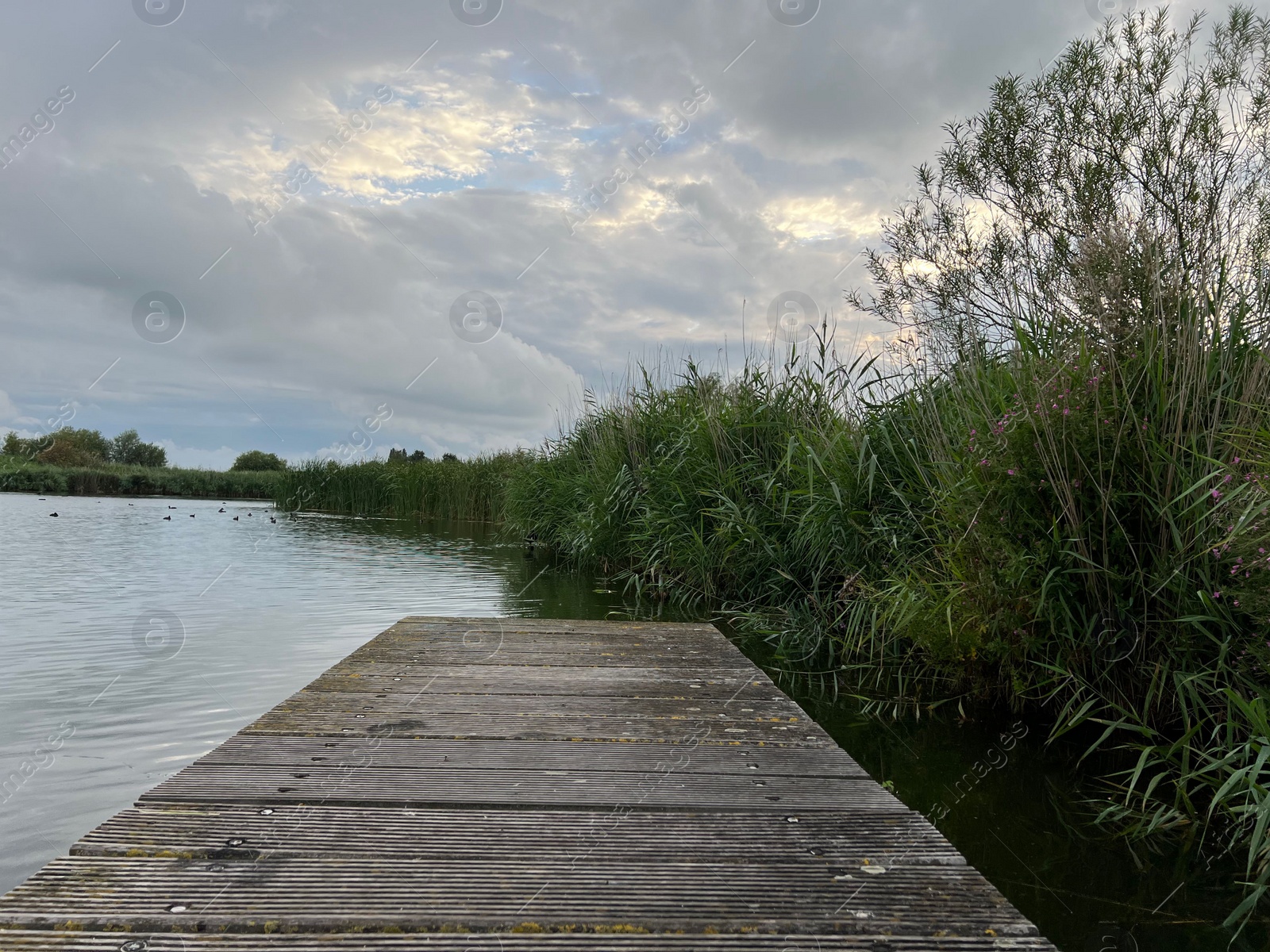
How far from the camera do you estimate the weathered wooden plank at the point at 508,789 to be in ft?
5.54

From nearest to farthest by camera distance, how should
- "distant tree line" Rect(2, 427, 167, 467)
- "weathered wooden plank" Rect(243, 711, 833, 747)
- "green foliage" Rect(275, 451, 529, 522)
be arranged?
"weathered wooden plank" Rect(243, 711, 833, 747) < "green foliage" Rect(275, 451, 529, 522) < "distant tree line" Rect(2, 427, 167, 467)

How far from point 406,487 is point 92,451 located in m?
21.1

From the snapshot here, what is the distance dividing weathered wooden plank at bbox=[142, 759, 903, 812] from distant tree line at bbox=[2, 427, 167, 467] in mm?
28037

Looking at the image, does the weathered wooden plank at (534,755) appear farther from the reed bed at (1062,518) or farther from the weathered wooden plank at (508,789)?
the reed bed at (1062,518)

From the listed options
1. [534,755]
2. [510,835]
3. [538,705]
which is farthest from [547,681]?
[510,835]

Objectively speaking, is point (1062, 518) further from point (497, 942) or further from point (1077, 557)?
point (497, 942)

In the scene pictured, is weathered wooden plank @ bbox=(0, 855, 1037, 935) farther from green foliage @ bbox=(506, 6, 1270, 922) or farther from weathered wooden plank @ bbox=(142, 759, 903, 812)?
green foliage @ bbox=(506, 6, 1270, 922)

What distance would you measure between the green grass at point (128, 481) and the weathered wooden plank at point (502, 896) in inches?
1228

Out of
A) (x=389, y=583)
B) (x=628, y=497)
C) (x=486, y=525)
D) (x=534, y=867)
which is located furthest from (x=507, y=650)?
(x=486, y=525)

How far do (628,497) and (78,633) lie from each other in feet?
14.4

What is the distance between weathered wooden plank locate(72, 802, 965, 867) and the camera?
143cm

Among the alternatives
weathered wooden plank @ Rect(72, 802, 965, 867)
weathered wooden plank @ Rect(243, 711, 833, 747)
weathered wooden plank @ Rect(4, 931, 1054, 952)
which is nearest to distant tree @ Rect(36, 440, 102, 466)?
weathered wooden plank @ Rect(243, 711, 833, 747)

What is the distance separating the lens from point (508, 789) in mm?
1786

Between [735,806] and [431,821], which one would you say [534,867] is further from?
[735,806]
